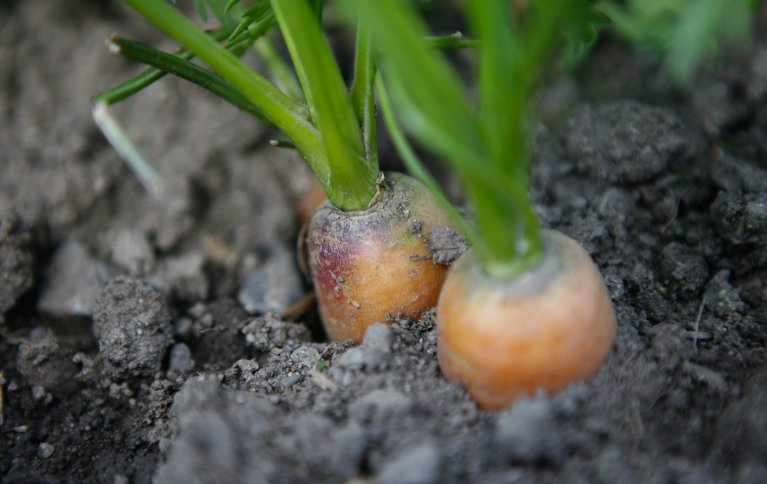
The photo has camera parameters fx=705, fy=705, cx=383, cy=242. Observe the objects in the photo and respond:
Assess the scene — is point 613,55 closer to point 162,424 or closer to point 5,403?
point 162,424

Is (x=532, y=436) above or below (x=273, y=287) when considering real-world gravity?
above

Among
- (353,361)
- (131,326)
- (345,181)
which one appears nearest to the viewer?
(353,361)

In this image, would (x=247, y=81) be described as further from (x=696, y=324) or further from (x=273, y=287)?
(x=696, y=324)

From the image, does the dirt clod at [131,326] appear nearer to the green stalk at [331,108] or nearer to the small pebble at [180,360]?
the small pebble at [180,360]

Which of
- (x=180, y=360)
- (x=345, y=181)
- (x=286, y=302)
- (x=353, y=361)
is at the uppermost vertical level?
(x=345, y=181)

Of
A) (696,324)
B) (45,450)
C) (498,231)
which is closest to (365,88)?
(498,231)

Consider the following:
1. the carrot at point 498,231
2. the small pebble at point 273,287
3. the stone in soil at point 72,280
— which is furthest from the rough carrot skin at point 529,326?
the stone in soil at point 72,280

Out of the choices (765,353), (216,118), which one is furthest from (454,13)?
(765,353)

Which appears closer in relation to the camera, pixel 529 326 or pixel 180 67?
pixel 529 326
